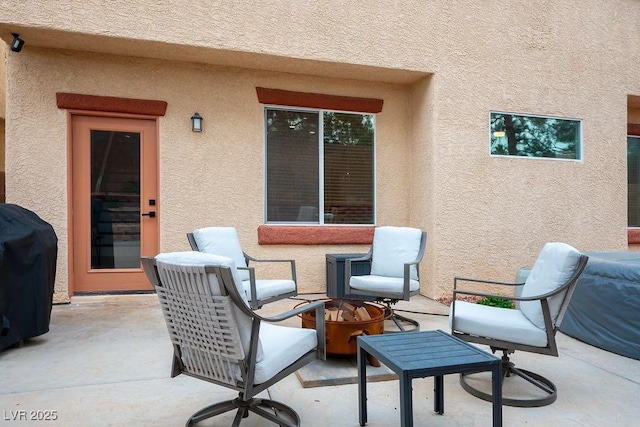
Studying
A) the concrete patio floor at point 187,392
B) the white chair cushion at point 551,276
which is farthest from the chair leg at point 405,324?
the white chair cushion at point 551,276

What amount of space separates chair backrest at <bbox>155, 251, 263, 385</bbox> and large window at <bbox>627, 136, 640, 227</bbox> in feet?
25.7

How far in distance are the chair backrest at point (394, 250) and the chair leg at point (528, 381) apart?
171 cm

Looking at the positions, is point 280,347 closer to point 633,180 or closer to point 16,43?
point 16,43

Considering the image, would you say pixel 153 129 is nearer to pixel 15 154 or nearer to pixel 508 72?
pixel 15 154

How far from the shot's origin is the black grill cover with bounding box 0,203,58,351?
134 inches

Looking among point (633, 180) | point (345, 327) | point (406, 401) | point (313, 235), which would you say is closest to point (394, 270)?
point (313, 235)

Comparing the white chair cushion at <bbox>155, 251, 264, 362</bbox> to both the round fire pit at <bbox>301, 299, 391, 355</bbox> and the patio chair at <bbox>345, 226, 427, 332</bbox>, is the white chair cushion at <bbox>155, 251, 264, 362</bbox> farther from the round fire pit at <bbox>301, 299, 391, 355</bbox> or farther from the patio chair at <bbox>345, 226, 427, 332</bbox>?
the patio chair at <bbox>345, 226, 427, 332</bbox>

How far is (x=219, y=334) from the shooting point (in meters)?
2.03

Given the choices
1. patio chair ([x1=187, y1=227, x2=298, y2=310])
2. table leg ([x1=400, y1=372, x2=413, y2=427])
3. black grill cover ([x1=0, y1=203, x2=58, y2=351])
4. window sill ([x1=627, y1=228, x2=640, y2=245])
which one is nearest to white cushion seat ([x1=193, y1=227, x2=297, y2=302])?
patio chair ([x1=187, y1=227, x2=298, y2=310])

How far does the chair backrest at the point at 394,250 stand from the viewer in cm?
464

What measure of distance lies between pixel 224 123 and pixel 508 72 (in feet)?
13.7

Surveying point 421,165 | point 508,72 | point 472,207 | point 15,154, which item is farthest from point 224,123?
point 508,72

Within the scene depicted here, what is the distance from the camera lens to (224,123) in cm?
572

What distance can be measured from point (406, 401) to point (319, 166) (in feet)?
14.8
